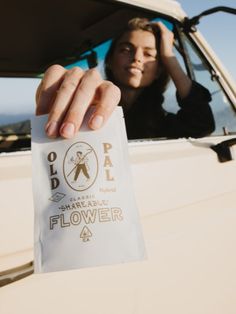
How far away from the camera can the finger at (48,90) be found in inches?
32.0

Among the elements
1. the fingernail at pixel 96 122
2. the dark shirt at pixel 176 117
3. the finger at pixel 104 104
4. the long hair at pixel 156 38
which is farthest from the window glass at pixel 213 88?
the fingernail at pixel 96 122

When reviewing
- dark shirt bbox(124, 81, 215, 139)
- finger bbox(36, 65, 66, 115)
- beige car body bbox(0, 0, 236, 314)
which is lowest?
beige car body bbox(0, 0, 236, 314)

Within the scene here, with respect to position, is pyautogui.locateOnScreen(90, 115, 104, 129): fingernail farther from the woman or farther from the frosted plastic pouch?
the woman

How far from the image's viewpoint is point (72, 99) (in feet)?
2.55

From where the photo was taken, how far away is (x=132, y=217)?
697 millimetres

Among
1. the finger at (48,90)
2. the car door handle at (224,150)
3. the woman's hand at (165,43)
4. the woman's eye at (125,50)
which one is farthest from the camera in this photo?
the woman's eye at (125,50)

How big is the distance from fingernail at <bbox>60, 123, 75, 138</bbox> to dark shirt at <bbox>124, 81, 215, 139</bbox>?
0.96 meters

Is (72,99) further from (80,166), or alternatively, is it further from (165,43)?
(165,43)

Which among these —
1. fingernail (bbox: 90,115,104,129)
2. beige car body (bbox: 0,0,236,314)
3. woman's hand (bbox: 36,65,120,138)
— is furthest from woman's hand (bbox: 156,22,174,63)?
fingernail (bbox: 90,115,104,129)

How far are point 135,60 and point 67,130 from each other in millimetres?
1306

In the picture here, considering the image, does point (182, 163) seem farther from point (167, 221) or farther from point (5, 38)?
point (5, 38)

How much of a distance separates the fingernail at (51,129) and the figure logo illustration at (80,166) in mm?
42

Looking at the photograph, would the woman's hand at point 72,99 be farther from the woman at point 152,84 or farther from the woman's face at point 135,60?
the woman's face at point 135,60

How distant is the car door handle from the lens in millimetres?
1608
